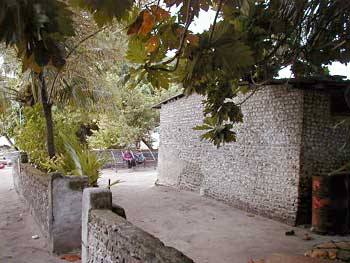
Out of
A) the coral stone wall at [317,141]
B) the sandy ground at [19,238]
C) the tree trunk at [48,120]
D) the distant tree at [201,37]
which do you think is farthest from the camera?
the tree trunk at [48,120]

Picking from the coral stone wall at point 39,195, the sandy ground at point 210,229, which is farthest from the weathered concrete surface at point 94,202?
the coral stone wall at point 39,195

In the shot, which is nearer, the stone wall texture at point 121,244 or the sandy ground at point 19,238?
the stone wall texture at point 121,244

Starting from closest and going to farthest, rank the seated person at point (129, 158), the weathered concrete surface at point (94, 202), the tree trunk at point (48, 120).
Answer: the weathered concrete surface at point (94, 202) < the tree trunk at point (48, 120) < the seated person at point (129, 158)

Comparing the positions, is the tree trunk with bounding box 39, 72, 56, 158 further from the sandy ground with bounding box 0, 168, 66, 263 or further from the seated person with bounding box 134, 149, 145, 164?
the seated person with bounding box 134, 149, 145, 164

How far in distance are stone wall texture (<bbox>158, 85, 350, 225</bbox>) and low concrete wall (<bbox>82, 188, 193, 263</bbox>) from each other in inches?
179

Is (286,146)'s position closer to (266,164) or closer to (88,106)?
(266,164)

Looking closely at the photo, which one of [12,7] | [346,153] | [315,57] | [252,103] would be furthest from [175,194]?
[12,7]

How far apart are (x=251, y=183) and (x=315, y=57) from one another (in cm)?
433

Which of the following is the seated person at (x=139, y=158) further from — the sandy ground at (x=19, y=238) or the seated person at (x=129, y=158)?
the sandy ground at (x=19, y=238)

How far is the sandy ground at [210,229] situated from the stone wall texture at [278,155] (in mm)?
381

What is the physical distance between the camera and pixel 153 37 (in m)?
2.61

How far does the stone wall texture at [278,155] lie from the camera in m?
7.43

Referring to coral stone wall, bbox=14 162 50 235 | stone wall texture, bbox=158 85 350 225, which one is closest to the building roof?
stone wall texture, bbox=158 85 350 225

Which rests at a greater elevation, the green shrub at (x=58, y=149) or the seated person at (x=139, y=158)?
the green shrub at (x=58, y=149)
